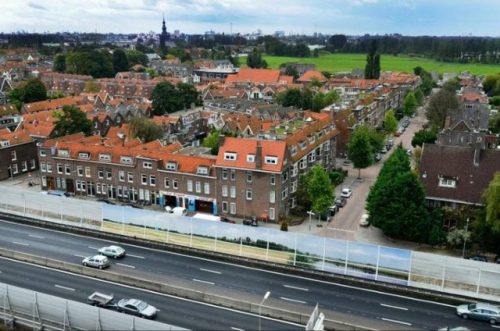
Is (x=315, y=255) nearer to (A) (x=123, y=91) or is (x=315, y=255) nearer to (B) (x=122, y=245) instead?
(B) (x=122, y=245)

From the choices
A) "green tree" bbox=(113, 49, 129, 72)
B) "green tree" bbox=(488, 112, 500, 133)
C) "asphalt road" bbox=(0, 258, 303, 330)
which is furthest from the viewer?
"green tree" bbox=(113, 49, 129, 72)

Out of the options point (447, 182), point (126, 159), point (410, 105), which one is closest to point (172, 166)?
point (126, 159)

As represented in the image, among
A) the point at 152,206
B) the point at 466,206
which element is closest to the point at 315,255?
the point at 466,206

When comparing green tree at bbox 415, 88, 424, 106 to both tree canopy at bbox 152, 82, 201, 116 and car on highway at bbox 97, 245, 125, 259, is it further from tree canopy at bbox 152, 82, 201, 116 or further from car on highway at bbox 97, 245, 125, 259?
car on highway at bbox 97, 245, 125, 259

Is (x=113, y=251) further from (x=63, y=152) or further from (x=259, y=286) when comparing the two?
(x=63, y=152)

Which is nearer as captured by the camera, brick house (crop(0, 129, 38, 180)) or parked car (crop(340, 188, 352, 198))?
parked car (crop(340, 188, 352, 198))

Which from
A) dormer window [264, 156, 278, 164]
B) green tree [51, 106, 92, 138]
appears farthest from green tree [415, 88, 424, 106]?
dormer window [264, 156, 278, 164]
